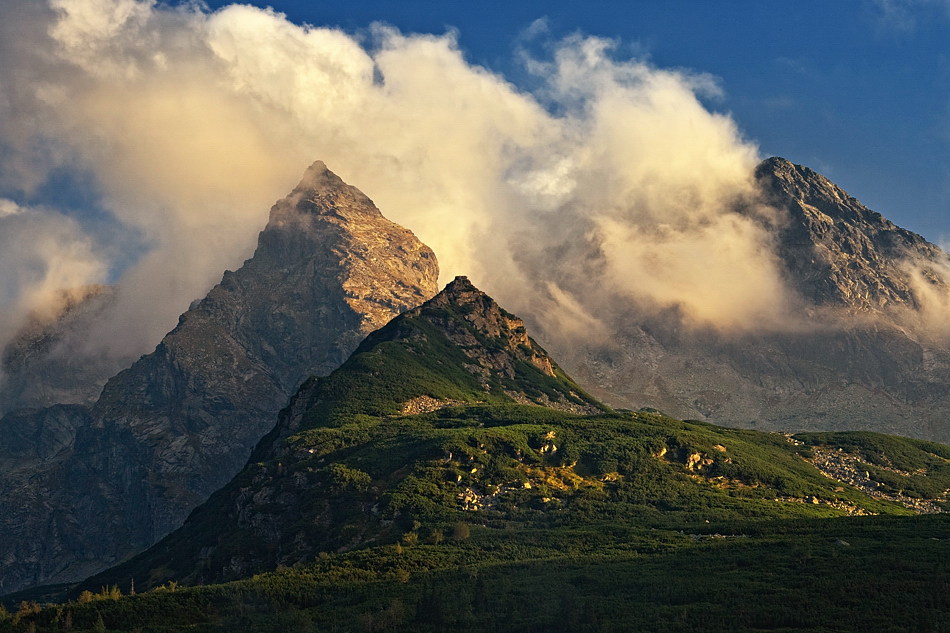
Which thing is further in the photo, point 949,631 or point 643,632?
point 643,632

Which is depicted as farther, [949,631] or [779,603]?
[779,603]

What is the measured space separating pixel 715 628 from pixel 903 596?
38412mm

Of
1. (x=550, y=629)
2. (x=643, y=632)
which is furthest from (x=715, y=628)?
(x=550, y=629)

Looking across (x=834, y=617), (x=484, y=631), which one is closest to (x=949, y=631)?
(x=834, y=617)

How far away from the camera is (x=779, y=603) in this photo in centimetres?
19938

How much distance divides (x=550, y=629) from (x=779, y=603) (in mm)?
44616

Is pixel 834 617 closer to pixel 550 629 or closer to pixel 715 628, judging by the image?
pixel 715 628

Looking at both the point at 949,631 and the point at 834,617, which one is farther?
the point at 834,617

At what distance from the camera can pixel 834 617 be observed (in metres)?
188

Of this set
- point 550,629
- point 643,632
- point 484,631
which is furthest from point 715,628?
point 484,631

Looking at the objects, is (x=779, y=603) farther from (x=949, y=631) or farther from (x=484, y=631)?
(x=484, y=631)

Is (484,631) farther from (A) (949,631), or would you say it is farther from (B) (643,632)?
(A) (949,631)

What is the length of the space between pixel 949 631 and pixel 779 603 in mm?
32358

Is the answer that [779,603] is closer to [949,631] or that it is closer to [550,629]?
[949,631]
